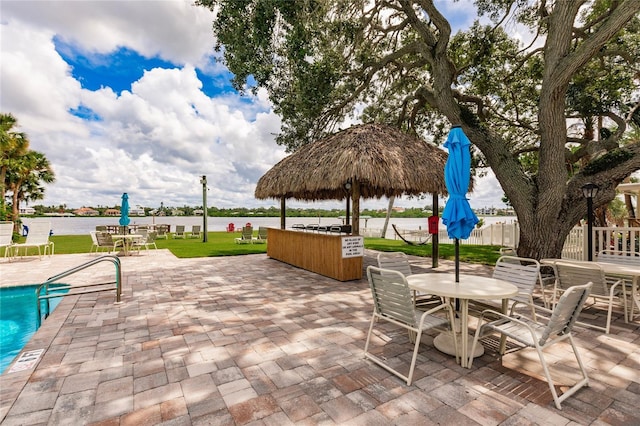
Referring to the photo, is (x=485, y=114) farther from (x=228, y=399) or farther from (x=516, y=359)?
(x=228, y=399)

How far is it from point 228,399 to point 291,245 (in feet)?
23.3

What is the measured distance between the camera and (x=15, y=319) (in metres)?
5.30

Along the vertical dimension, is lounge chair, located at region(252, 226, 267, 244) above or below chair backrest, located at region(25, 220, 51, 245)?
below

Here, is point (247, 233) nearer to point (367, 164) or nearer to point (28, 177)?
point (367, 164)

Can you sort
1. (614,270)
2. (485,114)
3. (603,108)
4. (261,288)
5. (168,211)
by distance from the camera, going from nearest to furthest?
(614,270)
(261,288)
(603,108)
(485,114)
(168,211)

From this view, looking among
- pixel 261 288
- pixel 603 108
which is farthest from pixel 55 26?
pixel 603 108

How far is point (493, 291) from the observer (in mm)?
3102

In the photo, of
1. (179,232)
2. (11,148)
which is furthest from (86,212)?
(179,232)

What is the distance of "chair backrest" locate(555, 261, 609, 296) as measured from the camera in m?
4.16

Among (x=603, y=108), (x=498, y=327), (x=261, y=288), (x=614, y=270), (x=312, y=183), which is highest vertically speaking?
(x=603, y=108)

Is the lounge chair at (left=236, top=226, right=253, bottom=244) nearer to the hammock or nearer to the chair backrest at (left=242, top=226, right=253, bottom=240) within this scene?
the chair backrest at (left=242, top=226, right=253, bottom=240)

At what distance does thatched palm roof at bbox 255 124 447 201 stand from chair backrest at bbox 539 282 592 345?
475 cm

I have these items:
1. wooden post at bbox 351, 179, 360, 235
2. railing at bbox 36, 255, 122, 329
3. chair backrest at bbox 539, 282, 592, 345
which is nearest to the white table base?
chair backrest at bbox 539, 282, 592, 345

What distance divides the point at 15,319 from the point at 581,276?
9477 millimetres
